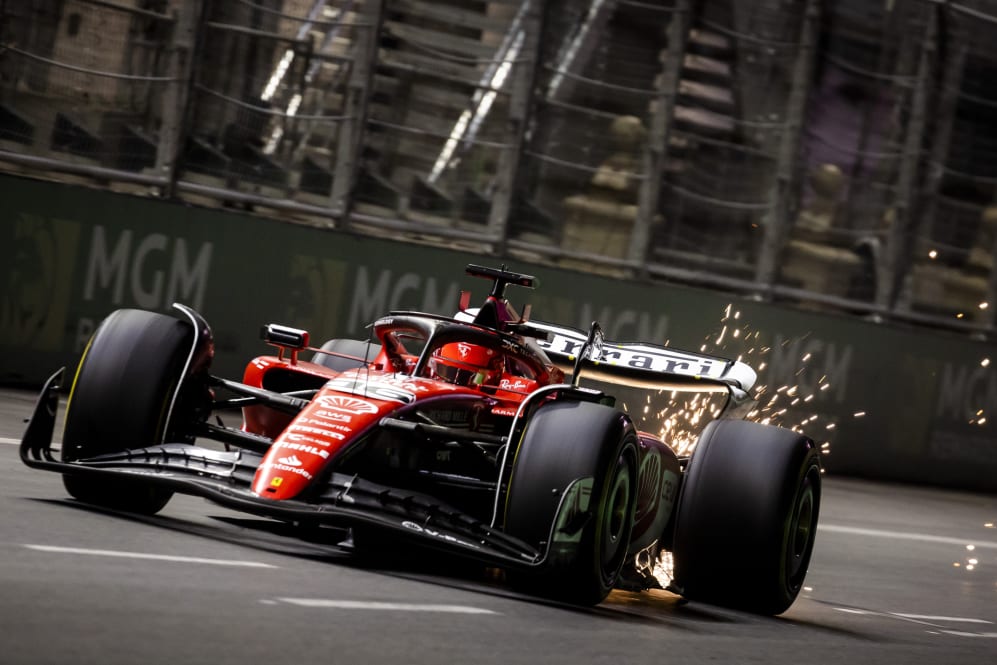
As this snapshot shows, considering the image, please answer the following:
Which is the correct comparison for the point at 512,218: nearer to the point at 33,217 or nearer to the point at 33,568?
the point at 33,217

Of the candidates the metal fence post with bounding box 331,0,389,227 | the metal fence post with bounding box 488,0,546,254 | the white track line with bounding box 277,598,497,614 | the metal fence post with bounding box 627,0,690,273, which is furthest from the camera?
the metal fence post with bounding box 627,0,690,273

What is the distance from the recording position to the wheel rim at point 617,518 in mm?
7781

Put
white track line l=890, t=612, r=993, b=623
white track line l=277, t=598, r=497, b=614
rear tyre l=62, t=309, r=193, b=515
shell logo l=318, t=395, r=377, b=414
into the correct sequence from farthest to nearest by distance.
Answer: white track line l=890, t=612, r=993, b=623, rear tyre l=62, t=309, r=193, b=515, shell logo l=318, t=395, r=377, b=414, white track line l=277, t=598, r=497, b=614

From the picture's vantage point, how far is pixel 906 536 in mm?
15625

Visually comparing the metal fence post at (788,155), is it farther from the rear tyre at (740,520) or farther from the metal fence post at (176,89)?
the rear tyre at (740,520)

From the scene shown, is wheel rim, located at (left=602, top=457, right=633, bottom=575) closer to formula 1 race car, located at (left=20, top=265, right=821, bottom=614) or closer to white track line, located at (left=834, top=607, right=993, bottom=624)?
formula 1 race car, located at (left=20, top=265, right=821, bottom=614)

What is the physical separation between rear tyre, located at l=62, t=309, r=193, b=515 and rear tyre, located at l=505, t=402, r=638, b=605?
1790 millimetres

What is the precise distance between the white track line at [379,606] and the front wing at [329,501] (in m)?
0.43

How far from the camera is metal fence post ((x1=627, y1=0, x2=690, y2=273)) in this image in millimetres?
20109

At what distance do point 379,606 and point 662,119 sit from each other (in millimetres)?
14207

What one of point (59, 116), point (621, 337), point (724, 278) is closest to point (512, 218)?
point (621, 337)

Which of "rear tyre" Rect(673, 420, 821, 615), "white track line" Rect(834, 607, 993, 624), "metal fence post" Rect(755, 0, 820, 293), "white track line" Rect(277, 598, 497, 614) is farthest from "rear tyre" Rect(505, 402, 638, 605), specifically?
"metal fence post" Rect(755, 0, 820, 293)

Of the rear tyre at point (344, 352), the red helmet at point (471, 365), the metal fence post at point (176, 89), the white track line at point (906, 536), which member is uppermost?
the metal fence post at point (176, 89)

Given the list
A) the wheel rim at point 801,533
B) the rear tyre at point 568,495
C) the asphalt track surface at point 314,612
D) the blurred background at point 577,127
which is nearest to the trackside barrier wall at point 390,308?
the blurred background at point 577,127
